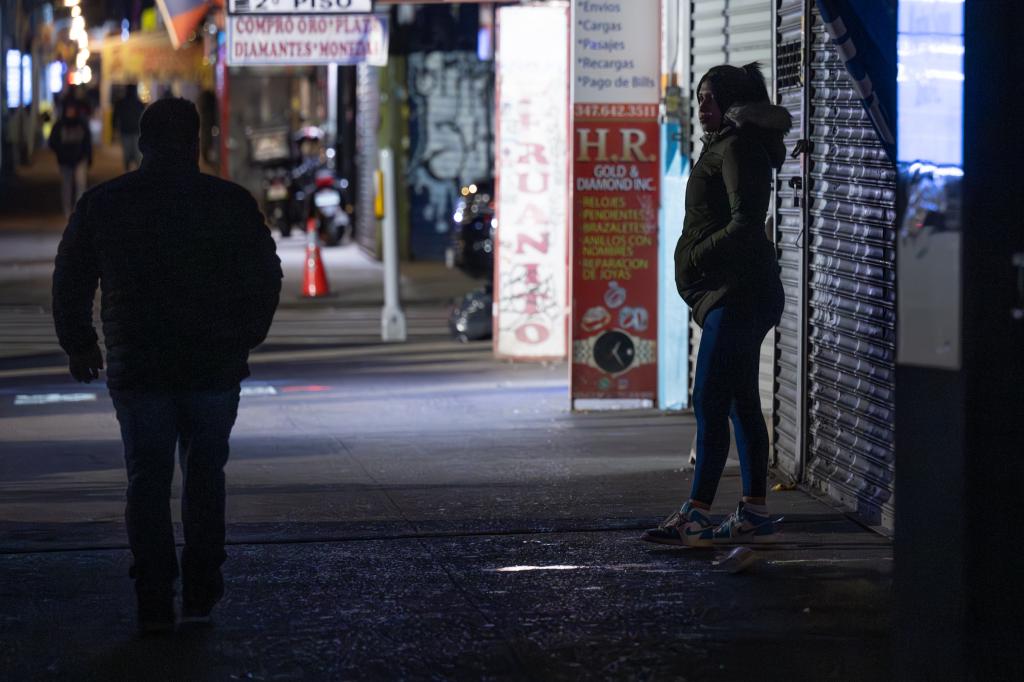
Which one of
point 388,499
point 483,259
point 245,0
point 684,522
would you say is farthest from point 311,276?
point 684,522

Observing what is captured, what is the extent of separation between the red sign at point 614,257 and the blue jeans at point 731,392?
12.5 ft

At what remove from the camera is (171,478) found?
538 cm

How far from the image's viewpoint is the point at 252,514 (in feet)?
23.9

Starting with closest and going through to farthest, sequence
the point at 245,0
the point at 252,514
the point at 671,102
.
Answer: the point at 252,514 → the point at 671,102 → the point at 245,0

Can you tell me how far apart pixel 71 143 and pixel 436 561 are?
20.3 m

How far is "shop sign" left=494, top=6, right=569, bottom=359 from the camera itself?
12625 mm

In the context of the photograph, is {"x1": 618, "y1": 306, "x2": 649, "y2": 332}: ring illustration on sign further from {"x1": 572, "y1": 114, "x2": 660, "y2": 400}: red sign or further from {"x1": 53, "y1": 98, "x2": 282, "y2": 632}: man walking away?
{"x1": 53, "y1": 98, "x2": 282, "y2": 632}: man walking away

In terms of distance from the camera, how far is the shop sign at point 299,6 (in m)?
14.2

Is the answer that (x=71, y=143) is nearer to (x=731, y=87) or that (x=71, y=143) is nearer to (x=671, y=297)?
(x=671, y=297)

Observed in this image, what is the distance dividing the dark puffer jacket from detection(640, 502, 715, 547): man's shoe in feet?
2.48

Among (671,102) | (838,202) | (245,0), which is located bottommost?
(838,202)

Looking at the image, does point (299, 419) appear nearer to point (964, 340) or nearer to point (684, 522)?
point (684, 522)

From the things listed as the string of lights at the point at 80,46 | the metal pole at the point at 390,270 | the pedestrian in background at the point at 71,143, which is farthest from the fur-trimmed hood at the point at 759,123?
the string of lights at the point at 80,46

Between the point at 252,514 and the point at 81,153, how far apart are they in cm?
1928
